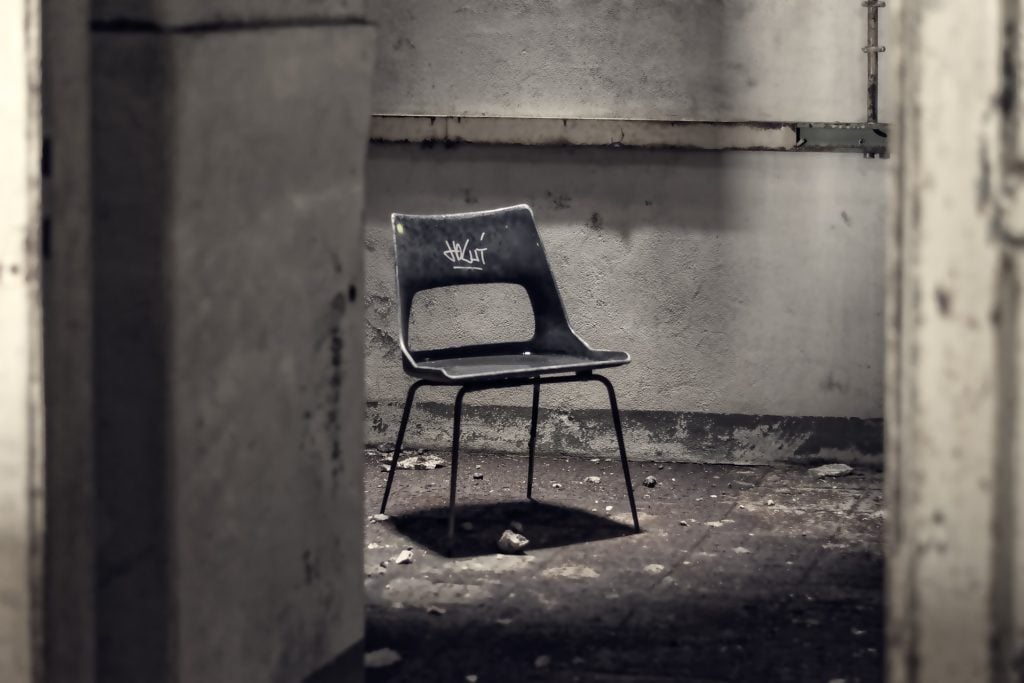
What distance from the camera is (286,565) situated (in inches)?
123

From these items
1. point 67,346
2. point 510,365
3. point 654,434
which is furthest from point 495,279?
point 67,346

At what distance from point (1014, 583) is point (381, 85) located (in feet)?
13.0

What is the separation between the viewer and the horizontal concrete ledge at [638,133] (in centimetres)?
540

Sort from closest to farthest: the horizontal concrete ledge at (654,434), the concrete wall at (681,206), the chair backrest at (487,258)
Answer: the chair backrest at (487,258) → the concrete wall at (681,206) → the horizontal concrete ledge at (654,434)

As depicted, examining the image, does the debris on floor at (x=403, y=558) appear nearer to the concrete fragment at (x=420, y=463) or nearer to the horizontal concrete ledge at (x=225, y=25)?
the concrete fragment at (x=420, y=463)

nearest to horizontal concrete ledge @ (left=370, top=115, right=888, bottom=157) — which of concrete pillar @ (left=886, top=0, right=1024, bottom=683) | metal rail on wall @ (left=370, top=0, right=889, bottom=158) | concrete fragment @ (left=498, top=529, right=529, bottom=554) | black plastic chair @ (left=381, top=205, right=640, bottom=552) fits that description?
metal rail on wall @ (left=370, top=0, right=889, bottom=158)

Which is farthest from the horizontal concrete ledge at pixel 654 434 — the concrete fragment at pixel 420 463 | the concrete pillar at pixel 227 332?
the concrete pillar at pixel 227 332

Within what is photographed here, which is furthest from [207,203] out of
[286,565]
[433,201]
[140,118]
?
[433,201]

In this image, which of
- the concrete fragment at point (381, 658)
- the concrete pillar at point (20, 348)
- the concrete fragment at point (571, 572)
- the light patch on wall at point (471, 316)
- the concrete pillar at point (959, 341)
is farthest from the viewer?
the light patch on wall at point (471, 316)

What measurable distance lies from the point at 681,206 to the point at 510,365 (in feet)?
3.65

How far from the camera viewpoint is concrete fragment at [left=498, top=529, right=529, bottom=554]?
458 centimetres

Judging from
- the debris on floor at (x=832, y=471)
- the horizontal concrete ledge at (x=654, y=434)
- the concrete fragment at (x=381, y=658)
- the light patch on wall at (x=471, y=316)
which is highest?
the light patch on wall at (x=471, y=316)

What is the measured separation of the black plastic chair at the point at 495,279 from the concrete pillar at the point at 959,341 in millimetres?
2552

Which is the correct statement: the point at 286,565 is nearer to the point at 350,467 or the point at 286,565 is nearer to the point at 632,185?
the point at 350,467
